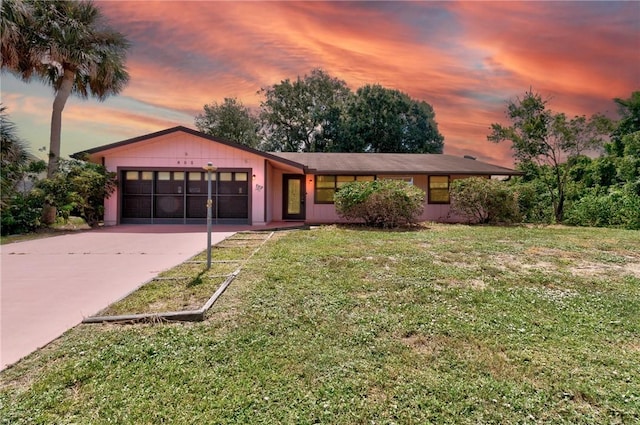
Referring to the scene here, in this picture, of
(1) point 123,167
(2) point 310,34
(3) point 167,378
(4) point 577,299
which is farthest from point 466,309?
(1) point 123,167

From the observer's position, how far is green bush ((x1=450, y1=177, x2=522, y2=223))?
481 inches

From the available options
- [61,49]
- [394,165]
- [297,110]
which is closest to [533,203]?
[394,165]

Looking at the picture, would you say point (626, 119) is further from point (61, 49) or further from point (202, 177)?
point (61, 49)

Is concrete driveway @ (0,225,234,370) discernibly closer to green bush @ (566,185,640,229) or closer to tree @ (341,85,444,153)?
green bush @ (566,185,640,229)

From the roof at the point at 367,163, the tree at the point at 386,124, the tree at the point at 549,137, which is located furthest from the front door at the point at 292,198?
the tree at the point at 386,124

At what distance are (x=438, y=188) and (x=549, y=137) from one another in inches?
252

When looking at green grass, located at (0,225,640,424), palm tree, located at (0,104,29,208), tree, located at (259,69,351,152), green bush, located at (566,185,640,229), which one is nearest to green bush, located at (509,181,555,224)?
green bush, located at (566,185,640,229)

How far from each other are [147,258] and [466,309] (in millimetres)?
5841

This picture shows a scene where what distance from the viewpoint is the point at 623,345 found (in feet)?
9.21

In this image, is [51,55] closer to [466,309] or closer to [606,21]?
[466,309]

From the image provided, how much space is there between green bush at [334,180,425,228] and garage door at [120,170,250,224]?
4.29 metres

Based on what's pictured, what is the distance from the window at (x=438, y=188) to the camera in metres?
14.0

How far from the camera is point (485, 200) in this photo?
12.3 m

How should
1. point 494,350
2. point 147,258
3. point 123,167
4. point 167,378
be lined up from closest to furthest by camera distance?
point 167,378
point 494,350
point 147,258
point 123,167
